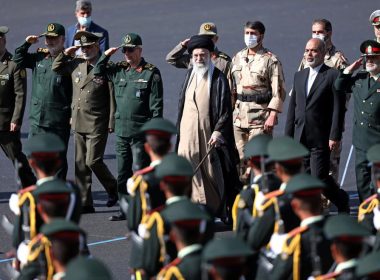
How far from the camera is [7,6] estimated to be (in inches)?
1188

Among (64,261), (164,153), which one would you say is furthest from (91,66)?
(64,261)

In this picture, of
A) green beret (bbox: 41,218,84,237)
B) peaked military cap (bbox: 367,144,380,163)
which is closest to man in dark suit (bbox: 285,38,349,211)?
peaked military cap (bbox: 367,144,380,163)

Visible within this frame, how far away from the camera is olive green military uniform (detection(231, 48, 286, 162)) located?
46.9 ft

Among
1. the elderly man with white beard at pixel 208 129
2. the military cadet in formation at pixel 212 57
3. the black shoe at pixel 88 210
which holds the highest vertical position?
the military cadet in formation at pixel 212 57

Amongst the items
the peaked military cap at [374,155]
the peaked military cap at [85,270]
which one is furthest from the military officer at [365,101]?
the peaked military cap at [85,270]

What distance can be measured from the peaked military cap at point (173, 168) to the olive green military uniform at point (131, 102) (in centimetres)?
535

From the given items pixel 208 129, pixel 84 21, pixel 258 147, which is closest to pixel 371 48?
pixel 208 129

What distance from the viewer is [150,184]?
9.46m

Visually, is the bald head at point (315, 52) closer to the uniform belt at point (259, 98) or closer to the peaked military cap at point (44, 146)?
the uniform belt at point (259, 98)

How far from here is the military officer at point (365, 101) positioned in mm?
13070

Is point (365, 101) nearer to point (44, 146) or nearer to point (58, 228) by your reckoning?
point (44, 146)

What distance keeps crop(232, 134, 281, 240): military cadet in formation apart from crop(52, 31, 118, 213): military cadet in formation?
4949 millimetres

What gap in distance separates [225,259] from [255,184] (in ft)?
8.93

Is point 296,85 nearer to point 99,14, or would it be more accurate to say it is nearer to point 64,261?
point 64,261
